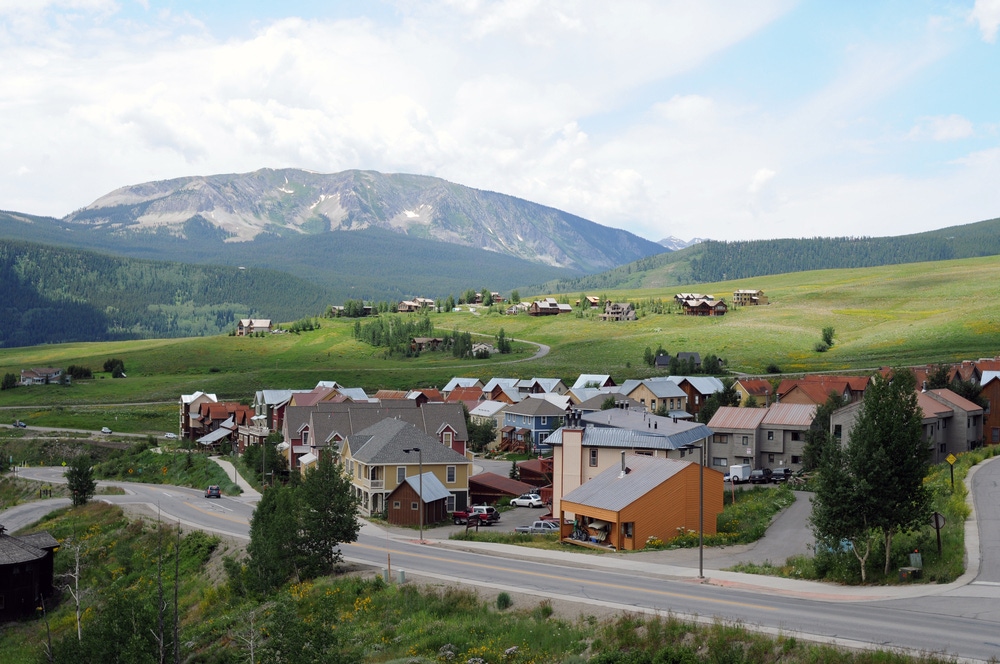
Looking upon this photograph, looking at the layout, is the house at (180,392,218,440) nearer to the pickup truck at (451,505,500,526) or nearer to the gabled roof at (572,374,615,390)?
the gabled roof at (572,374,615,390)

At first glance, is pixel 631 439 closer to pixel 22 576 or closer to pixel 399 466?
pixel 399 466

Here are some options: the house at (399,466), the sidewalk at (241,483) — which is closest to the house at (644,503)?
the house at (399,466)

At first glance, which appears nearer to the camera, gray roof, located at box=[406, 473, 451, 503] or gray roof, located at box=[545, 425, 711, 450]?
gray roof, located at box=[545, 425, 711, 450]

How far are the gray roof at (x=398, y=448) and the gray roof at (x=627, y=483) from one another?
Result: 16735 millimetres

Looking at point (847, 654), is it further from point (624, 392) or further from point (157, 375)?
point (157, 375)

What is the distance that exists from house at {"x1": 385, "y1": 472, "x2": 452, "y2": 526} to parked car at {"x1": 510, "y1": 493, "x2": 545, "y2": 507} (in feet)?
25.3

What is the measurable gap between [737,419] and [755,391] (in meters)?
25.0

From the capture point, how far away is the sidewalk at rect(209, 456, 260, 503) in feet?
226

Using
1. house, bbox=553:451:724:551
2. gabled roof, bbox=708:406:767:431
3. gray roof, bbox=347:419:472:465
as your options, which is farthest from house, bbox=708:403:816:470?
house, bbox=553:451:724:551

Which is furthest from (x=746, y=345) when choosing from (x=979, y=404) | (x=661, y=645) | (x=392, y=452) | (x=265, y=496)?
(x=661, y=645)

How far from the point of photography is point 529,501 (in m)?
62.5

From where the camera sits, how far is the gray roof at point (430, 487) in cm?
5500

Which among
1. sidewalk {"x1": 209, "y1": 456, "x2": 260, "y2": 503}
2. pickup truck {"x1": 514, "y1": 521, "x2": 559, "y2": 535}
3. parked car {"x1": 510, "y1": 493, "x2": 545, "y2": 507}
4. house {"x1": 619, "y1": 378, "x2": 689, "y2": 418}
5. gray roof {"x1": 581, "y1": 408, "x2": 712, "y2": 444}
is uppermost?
gray roof {"x1": 581, "y1": 408, "x2": 712, "y2": 444}

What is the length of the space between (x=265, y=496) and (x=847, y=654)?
2926 cm
